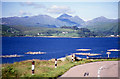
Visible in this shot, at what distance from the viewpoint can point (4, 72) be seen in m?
14.2

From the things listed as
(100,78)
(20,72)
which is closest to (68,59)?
(20,72)

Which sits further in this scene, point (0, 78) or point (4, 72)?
point (4, 72)

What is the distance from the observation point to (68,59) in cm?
2456

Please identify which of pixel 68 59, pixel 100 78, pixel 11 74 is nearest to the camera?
pixel 100 78

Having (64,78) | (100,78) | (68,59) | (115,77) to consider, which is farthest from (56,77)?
(68,59)

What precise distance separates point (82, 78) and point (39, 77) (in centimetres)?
271

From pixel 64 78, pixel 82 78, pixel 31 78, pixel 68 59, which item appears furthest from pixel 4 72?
pixel 68 59

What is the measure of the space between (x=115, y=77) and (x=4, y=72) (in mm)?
7686

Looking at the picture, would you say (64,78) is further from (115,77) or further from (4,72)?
(4,72)

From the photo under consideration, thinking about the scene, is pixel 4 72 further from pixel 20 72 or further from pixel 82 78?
pixel 82 78

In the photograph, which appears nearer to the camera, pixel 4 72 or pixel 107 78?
pixel 107 78

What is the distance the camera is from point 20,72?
14234 mm

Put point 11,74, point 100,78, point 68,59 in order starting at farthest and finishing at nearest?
point 68,59, point 11,74, point 100,78

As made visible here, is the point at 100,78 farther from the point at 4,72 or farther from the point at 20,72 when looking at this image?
the point at 4,72
